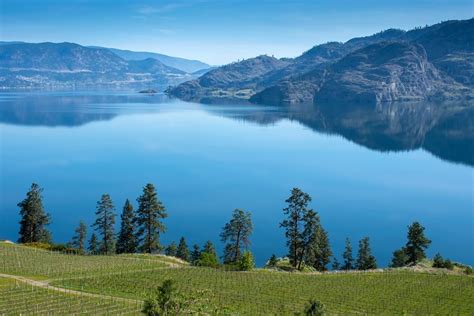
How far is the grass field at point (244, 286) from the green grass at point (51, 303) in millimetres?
99

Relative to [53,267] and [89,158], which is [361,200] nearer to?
[53,267]

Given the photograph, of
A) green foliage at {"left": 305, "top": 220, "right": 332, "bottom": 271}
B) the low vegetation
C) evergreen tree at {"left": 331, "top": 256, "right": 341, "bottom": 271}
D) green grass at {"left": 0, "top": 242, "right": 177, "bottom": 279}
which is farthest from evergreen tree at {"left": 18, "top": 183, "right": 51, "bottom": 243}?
evergreen tree at {"left": 331, "top": 256, "right": 341, "bottom": 271}

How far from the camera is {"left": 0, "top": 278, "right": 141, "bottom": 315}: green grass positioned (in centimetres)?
4591

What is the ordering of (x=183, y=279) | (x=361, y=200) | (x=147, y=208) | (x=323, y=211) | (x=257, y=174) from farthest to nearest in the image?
(x=257, y=174), (x=361, y=200), (x=323, y=211), (x=147, y=208), (x=183, y=279)

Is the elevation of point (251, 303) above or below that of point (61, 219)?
above

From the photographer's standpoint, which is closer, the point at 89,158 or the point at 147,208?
the point at 147,208

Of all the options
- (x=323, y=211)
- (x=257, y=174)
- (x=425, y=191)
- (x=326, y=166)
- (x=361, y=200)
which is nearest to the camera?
(x=323, y=211)

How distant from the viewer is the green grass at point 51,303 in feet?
151

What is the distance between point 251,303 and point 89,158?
155514 mm

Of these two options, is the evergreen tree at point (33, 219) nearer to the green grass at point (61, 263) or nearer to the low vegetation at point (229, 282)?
the low vegetation at point (229, 282)

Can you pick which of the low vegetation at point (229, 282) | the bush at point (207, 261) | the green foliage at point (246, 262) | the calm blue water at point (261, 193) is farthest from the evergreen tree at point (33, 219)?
the green foliage at point (246, 262)

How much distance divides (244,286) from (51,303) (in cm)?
2286

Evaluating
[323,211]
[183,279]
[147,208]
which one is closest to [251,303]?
[183,279]

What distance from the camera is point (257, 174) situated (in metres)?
171
